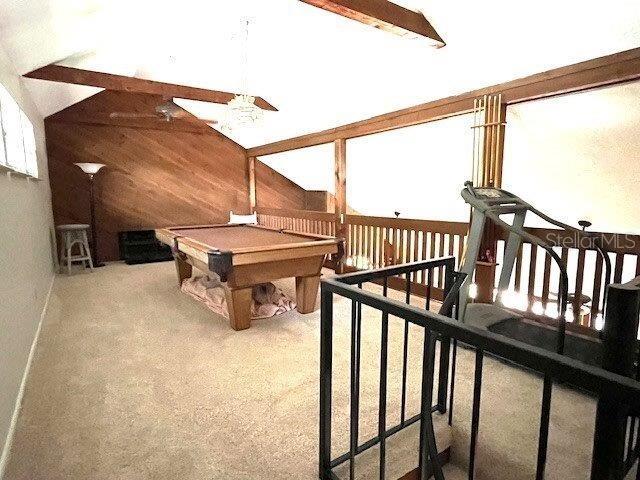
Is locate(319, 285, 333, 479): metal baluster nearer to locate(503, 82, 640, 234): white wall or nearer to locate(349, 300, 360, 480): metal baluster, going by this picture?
locate(349, 300, 360, 480): metal baluster

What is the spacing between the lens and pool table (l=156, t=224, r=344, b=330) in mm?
2855

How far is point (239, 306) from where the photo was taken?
122 inches

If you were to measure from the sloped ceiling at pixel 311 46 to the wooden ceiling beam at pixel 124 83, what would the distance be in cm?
11

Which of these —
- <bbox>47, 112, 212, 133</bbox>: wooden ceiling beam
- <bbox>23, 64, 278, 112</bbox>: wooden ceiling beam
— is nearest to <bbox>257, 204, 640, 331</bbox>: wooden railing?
<bbox>23, 64, 278, 112</bbox>: wooden ceiling beam

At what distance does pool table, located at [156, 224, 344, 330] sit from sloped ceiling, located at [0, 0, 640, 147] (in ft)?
6.36

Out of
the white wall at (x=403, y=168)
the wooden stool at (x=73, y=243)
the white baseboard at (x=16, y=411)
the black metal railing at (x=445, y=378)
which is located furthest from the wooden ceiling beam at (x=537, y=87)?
the wooden stool at (x=73, y=243)

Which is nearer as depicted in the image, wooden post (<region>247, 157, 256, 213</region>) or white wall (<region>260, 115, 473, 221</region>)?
white wall (<region>260, 115, 473, 221</region>)

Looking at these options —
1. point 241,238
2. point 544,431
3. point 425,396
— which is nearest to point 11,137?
point 241,238

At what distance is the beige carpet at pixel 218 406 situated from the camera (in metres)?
1.61

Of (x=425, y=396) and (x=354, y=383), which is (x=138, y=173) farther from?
(x=425, y=396)

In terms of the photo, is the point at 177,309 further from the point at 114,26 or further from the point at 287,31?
the point at 287,31

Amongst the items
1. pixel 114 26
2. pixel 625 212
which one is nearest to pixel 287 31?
pixel 114 26

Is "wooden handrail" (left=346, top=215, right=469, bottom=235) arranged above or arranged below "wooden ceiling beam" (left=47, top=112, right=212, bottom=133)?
below

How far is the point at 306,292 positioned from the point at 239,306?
0.69 metres
